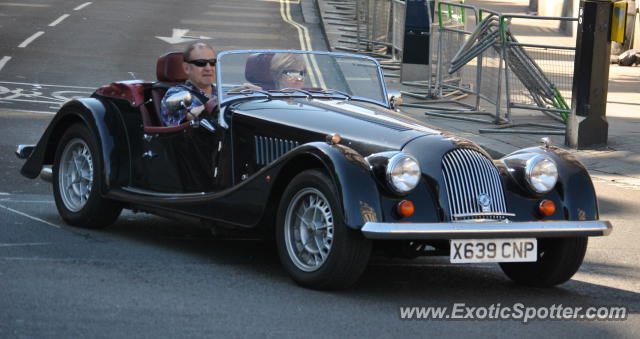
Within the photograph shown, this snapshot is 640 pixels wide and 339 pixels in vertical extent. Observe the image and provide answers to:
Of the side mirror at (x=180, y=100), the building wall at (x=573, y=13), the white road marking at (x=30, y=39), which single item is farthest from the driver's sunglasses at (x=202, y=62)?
the white road marking at (x=30, y=39)

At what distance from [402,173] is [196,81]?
8.03ft

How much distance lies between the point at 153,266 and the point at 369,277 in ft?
4.25

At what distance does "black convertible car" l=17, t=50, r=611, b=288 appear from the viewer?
625 cm

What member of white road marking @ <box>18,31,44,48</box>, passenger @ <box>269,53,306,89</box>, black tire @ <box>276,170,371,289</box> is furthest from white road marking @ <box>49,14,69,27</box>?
black tire @ <box>276,170,371,289</box>

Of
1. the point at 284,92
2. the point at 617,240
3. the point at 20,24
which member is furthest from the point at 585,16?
the point at 20,24

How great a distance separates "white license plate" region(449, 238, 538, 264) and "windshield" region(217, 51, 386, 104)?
73.1 inches

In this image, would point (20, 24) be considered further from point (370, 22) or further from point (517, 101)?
point (517, 101)

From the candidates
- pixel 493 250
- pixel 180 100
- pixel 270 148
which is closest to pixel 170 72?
pixel 180 100

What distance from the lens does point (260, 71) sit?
7.73 metres

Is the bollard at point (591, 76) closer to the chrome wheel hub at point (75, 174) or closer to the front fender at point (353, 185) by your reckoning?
the chrome wheel hub at point (75, 174)

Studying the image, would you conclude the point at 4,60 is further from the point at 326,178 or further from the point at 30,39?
the point at 326,178

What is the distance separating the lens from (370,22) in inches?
965

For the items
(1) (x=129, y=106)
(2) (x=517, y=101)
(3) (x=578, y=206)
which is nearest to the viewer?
(3) (x=578, y=206)

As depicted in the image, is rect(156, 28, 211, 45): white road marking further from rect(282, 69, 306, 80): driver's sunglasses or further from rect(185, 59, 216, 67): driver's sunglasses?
rect(282, 69, 306, 80): driver's sunglasses
